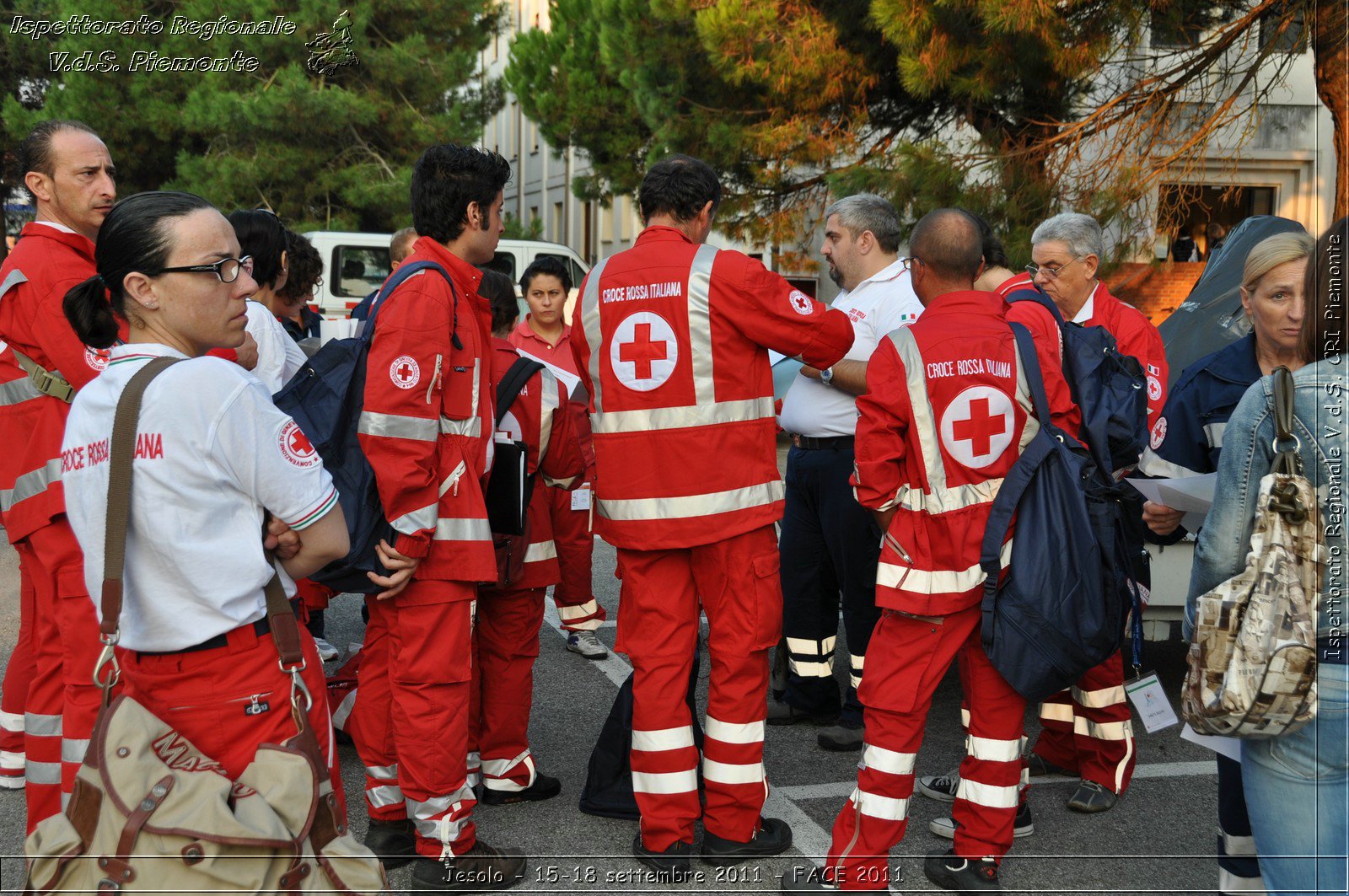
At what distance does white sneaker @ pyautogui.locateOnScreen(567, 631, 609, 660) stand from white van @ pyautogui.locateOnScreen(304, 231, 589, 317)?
30.7 feet

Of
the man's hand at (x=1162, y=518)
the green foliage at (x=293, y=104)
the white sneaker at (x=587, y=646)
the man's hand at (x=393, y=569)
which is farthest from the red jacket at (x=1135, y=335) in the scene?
the green foliage at (x=293, y=104)

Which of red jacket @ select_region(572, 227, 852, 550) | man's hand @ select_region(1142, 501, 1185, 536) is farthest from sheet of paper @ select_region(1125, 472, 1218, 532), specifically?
red jacket @ select_region(572, 227, 852, 550)

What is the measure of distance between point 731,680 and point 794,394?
Answer: 1.55 metres

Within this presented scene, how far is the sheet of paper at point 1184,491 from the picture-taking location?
311cm

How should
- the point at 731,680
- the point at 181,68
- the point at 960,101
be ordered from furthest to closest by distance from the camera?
the point at 181,68, the point at 960,101, the point at 731,680

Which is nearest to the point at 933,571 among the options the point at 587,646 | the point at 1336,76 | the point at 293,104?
the point at 587,646

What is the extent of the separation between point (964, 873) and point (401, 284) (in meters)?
2.45

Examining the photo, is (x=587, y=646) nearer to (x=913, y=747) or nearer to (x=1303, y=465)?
(x=913, y=747)

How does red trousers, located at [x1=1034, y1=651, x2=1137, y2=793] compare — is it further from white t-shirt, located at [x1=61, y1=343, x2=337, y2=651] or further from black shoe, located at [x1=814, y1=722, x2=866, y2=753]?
white t-shirt, located at [x1=61, y1=343, x2=337, y2=651]

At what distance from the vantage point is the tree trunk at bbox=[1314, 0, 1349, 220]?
22.3ft

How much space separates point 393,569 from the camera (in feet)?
10.7

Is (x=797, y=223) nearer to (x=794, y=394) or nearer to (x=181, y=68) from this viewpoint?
(x=794, y=394)

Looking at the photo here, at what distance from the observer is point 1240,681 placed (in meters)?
2.24

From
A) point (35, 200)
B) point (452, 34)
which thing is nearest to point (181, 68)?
point (452, 34)
